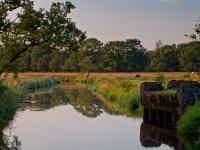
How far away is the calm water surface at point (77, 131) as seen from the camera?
2053cm

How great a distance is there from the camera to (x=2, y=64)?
2209cm

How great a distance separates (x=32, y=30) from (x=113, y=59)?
348 ft

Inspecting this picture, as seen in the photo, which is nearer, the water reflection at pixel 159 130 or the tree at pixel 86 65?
the water reflection at pixel 159 130

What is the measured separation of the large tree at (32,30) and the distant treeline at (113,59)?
279 ft

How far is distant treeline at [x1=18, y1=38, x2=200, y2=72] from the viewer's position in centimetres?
11866

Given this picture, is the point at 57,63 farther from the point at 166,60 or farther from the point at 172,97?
the point at 172,97

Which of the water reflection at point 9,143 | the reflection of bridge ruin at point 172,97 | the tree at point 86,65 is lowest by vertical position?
the water reflection at point 9,143

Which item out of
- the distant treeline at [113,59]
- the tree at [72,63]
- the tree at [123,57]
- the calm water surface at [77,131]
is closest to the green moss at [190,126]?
the calm water surface at [77,131]

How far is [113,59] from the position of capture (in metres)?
129

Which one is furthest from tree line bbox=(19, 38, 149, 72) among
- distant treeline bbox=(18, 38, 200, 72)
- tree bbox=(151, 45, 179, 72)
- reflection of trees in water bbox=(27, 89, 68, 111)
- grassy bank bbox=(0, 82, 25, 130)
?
grassy bank bbox=(0, 82, 25, 130)

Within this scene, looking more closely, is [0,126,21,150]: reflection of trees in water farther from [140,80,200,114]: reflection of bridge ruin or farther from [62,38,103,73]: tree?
[62,38,103,73]: tree

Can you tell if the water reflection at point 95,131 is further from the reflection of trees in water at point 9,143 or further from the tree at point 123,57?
the tree at point 123,57

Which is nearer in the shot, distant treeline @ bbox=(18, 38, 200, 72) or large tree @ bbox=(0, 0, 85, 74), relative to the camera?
large tree @ bbox=(0, 0, 85, 74)

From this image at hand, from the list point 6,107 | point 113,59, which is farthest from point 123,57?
point 6,107
